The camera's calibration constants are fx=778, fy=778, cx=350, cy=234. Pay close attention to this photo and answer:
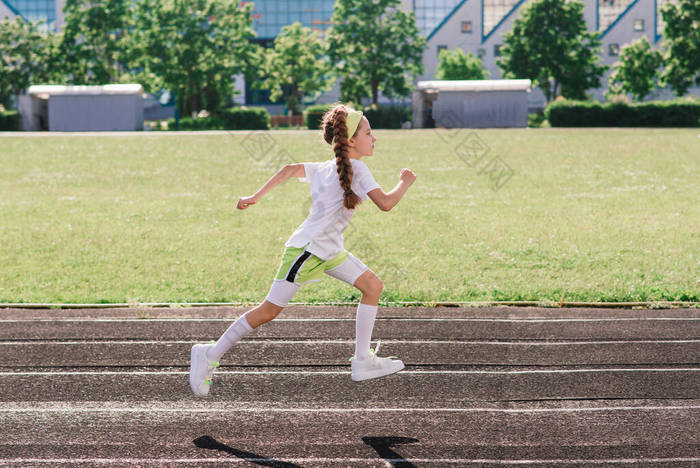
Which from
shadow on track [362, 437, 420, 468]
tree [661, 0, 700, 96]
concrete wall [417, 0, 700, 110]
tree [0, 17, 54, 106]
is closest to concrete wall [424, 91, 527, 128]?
tree [661, 0, 700, 96]

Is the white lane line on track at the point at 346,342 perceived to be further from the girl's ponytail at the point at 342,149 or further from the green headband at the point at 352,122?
the green headband at the point at 352,122

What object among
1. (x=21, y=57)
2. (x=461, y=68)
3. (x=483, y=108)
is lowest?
(x=483, y=108)

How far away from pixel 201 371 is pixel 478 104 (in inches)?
1707

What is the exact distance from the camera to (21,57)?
56562 mm

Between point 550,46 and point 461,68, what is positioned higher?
point 550,46

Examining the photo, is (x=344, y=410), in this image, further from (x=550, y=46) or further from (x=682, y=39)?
(x=550, y=46)

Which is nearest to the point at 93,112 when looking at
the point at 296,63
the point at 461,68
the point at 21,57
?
the point at 21,57

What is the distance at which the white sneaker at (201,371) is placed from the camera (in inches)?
241

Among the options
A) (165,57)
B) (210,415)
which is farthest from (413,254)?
(165,57)

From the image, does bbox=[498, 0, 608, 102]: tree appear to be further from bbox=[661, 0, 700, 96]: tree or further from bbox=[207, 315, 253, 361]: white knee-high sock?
bbox=[207, 315, 253, 361]: white knee-high sock

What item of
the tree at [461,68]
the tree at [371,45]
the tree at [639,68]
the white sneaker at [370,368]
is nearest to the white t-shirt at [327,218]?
the white sneaker at [370,368]

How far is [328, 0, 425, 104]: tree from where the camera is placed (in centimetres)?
6125

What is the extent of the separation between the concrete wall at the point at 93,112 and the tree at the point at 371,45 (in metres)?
20.9

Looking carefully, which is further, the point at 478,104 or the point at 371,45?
the point at 371,45
